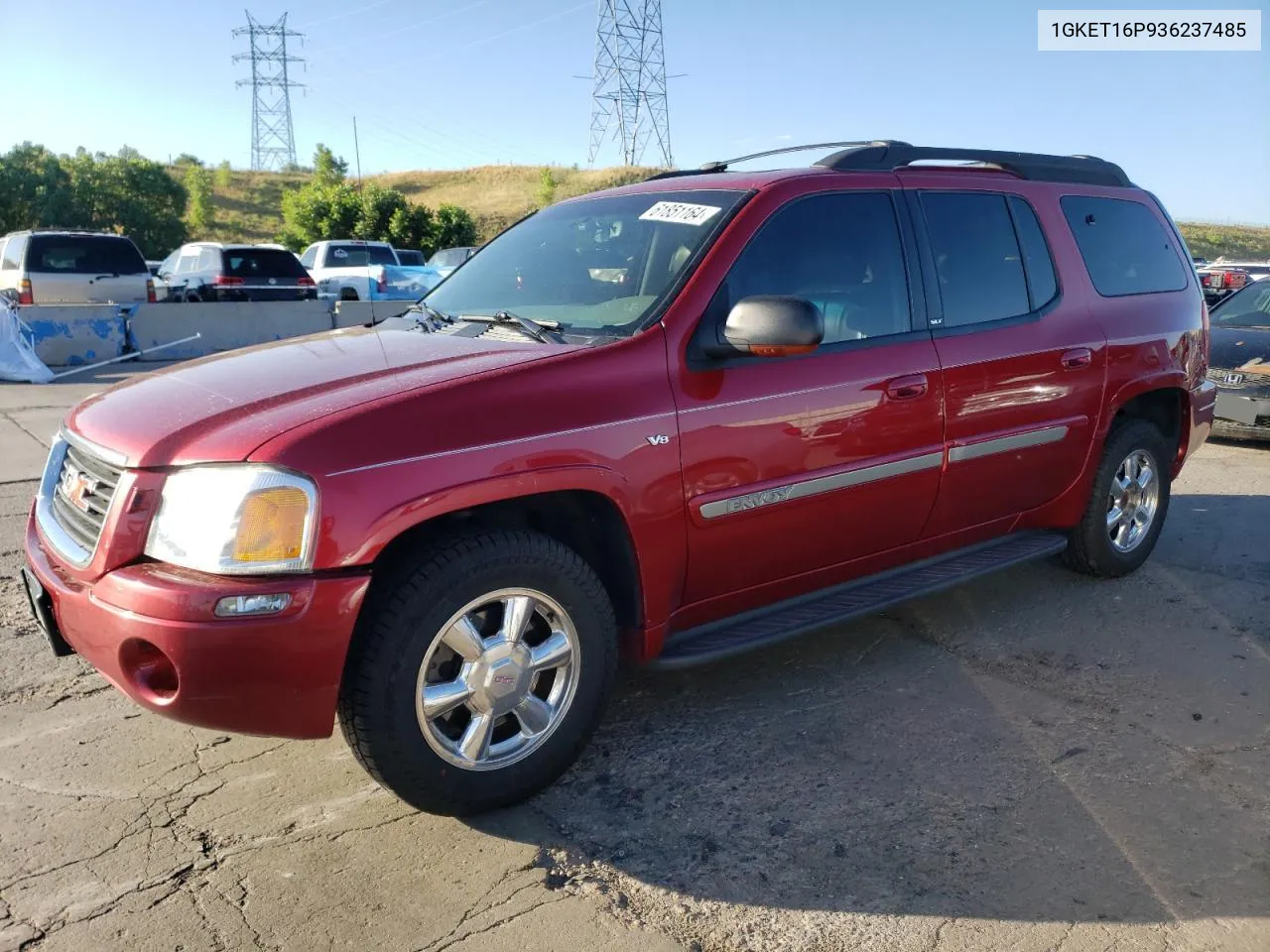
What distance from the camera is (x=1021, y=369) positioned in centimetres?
413

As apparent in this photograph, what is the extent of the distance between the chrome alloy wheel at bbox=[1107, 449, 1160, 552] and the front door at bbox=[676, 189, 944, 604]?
1.57 metres

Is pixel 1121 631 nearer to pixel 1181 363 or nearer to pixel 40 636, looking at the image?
pixel 1181 363

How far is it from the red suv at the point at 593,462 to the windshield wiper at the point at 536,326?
1cm

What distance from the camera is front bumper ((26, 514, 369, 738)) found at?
7.89ft

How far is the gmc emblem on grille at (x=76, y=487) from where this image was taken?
2.81 metres

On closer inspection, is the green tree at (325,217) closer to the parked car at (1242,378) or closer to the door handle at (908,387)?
the parked car at (1242,378)

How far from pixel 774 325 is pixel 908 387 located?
89cm

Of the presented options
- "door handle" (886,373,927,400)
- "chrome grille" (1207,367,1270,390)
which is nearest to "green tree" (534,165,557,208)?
"chrome grille" (1207,367,1270,390)

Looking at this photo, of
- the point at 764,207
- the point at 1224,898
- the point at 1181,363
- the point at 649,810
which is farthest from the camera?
the point at 1181,363

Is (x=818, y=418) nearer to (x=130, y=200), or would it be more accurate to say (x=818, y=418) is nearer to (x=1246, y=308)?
(x=1246, y=308)

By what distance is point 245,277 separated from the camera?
747 inches

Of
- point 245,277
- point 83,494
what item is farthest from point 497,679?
point 245,277

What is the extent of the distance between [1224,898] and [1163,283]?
133 inches

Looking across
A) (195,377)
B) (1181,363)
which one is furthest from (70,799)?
(1181,363)
